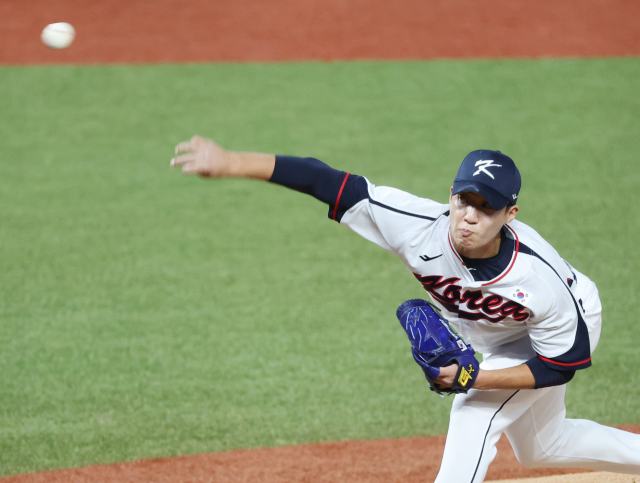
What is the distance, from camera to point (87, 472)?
363cm

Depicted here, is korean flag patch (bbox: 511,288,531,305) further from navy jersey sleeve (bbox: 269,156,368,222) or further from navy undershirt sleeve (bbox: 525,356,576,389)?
navy jersey sleeve (bbox: 269,156,368,222)

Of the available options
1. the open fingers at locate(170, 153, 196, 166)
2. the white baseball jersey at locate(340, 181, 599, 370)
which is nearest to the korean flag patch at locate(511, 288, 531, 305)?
the white baseball jersey at locate(340, 181, 599, 370)

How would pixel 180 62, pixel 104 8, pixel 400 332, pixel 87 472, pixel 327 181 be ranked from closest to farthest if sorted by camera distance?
pixel 327 181 → pixel 87 472 → pixel 400 332 → pixel 180 62 → pixel 104 8

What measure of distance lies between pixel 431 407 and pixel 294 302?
1406mm

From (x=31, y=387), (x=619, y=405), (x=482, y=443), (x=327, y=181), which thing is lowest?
(x=31, y=387)

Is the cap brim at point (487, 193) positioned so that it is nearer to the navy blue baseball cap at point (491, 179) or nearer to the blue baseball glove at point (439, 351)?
the navy blue baseball cap at point (491, 179)

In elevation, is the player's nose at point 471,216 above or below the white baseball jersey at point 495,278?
above

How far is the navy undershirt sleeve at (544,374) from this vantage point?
263 centimetres

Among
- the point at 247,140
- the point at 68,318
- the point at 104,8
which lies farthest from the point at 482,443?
the point at 104,8

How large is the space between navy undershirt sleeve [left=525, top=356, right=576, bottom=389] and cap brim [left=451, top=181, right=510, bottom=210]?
61cm

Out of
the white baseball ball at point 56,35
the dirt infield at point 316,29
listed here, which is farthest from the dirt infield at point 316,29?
the white baseball ball at point 56,35

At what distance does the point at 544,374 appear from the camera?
2641mm

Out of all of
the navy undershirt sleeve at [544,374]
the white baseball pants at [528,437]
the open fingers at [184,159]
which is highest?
the open fingers at [184,159]

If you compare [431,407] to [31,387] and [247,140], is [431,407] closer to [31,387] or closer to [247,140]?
[31,387]
